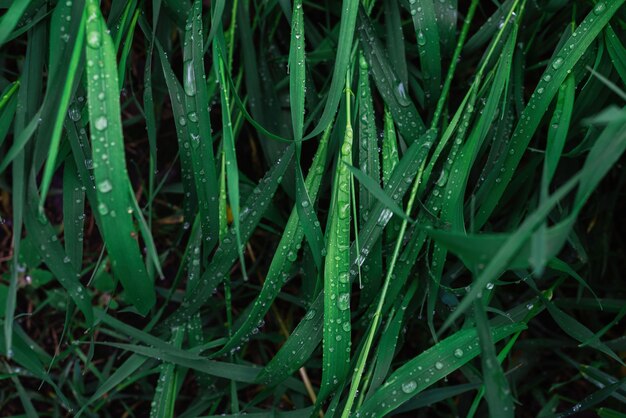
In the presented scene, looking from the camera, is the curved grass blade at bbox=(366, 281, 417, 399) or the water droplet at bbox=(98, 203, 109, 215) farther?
the curved grass blade at bbox=(366, 281, 417, 399)

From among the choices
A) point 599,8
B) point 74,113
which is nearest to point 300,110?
point 74,113

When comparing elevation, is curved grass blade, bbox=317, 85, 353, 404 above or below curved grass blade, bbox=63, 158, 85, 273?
below

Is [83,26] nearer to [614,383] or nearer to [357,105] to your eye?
[357,105]

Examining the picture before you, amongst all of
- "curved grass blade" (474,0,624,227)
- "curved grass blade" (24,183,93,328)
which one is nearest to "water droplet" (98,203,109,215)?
"curved grass blade" (24,183,93,328)

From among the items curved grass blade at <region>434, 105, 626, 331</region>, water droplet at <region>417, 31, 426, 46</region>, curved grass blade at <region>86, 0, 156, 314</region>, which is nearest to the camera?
curved grass blade at <region>434, 105, 626, 331</region>

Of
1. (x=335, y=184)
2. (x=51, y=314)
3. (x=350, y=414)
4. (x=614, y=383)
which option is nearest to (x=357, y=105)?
(x=335, y=184)

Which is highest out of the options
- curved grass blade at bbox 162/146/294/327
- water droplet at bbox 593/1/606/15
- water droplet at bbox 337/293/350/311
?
water droplet at bbox 593/1/606/15

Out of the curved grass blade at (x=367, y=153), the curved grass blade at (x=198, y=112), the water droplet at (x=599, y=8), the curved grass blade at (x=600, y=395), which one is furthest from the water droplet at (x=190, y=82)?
the curved grass blade at (x=600, y=395)

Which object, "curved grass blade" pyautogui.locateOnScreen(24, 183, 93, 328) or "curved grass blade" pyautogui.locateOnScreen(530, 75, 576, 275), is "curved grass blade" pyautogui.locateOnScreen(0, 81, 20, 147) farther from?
"curved grass blade" pyautogui.locateOnScreen(530, 75, 576, 275)
